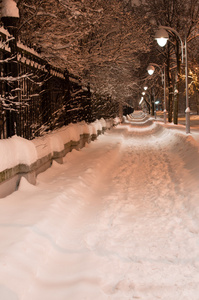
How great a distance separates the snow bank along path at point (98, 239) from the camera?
3.64 metres

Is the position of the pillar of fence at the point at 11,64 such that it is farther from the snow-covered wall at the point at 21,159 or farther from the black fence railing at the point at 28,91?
the snow-covered wall at the point at 21,159

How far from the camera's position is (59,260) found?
438 cm

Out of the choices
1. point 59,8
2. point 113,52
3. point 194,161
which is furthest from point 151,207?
point 113,52

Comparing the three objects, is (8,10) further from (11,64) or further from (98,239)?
(98,239)

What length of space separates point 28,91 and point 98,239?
16.7ft

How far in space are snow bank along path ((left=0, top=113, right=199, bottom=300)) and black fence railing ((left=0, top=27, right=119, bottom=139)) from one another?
4.23 feet

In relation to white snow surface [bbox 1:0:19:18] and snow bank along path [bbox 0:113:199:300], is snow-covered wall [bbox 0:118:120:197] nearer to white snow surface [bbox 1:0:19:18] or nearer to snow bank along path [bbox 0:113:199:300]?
snow bank along path [bbox 0:113:199:300]

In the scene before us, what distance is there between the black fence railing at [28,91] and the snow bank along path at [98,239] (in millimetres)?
1288

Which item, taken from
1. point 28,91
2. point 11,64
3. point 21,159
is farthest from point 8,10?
point 21,159

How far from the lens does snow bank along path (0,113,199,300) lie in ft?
12.0

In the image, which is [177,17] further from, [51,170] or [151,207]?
[151,207]

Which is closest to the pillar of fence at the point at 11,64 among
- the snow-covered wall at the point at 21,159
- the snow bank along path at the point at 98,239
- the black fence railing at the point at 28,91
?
the black fence railing at the point at 28,91

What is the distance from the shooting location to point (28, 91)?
29.3ft

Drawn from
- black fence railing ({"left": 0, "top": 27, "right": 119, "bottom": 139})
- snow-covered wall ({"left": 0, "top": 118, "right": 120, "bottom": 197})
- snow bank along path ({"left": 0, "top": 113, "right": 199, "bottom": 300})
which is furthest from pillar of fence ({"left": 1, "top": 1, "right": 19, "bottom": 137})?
snow bank along path ({"left": 0, "top": 113, "right": 199, "bottom": 300})
